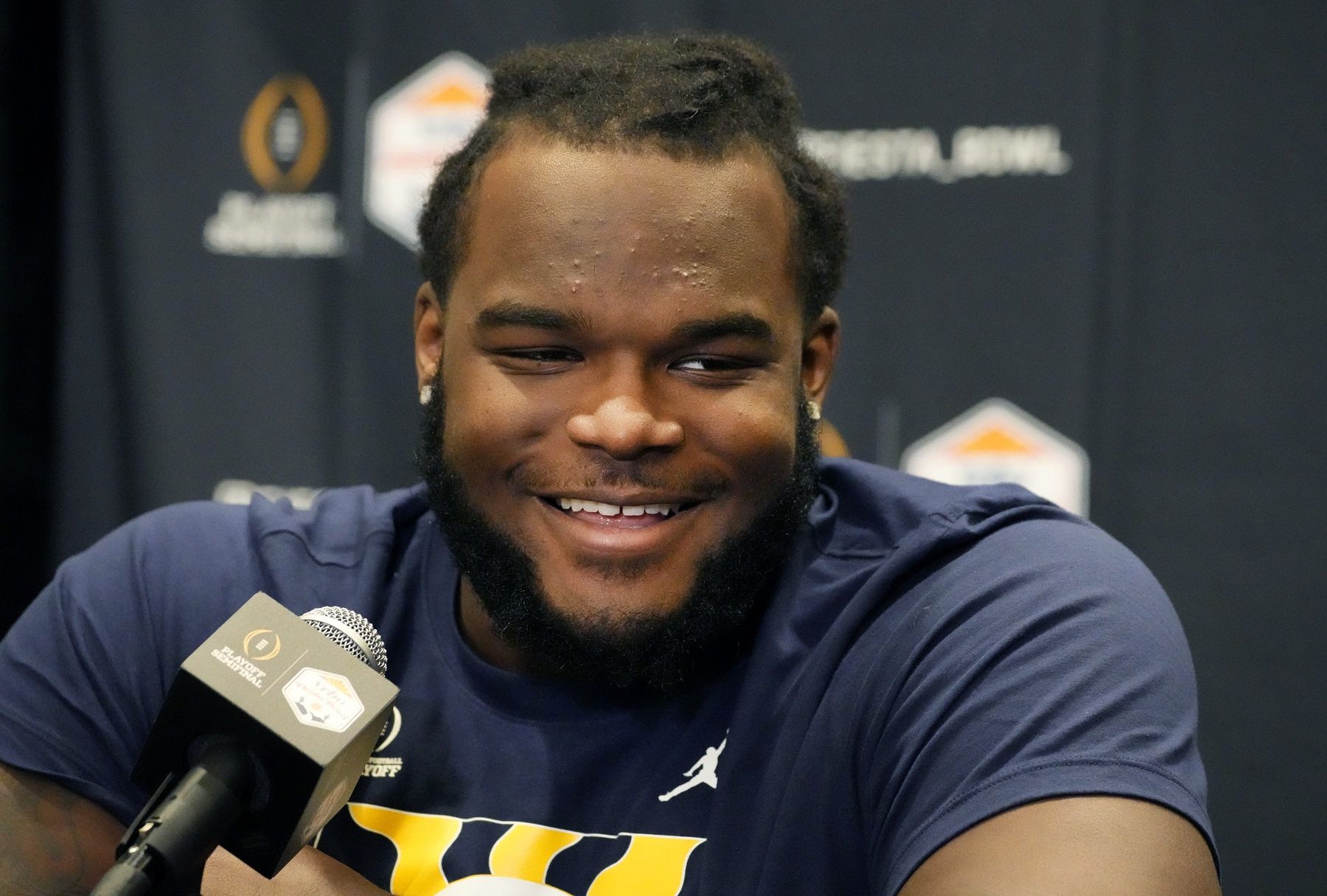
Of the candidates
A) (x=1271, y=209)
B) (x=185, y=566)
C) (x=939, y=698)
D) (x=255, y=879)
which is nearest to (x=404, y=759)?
(x=255, y=879)

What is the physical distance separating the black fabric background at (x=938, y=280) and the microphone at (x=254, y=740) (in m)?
1.50

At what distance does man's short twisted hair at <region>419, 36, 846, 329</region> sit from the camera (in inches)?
55.4

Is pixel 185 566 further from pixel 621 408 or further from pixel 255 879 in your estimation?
pixel 621 408

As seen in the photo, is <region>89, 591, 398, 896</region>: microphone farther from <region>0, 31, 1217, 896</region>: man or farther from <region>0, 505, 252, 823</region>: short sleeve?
<region>0, 505, 252, 823</region>: short sleeve

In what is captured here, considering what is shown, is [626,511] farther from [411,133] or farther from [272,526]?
[411,133]

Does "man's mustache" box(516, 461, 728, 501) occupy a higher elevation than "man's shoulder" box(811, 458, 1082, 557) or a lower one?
higher

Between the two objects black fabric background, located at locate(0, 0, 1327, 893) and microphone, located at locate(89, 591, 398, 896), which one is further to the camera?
black fabric background, located at locate(0, 0, 1327, 893)

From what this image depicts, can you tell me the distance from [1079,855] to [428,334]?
988 millimetres

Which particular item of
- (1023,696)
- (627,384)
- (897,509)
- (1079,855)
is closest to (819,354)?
(897,509)

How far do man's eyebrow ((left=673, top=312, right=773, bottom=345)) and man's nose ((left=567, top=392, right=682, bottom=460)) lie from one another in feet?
0.28

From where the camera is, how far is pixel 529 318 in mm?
1361

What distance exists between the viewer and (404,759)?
4.59 ft

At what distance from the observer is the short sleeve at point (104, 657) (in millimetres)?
1406

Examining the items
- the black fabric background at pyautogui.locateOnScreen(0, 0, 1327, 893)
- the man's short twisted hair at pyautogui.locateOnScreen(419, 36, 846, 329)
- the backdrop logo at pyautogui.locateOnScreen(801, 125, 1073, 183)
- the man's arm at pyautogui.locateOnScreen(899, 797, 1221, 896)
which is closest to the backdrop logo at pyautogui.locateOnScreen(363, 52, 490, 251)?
the black fabric background at pyautogui.locateOnScreen(0, 0, 1327, 893)
